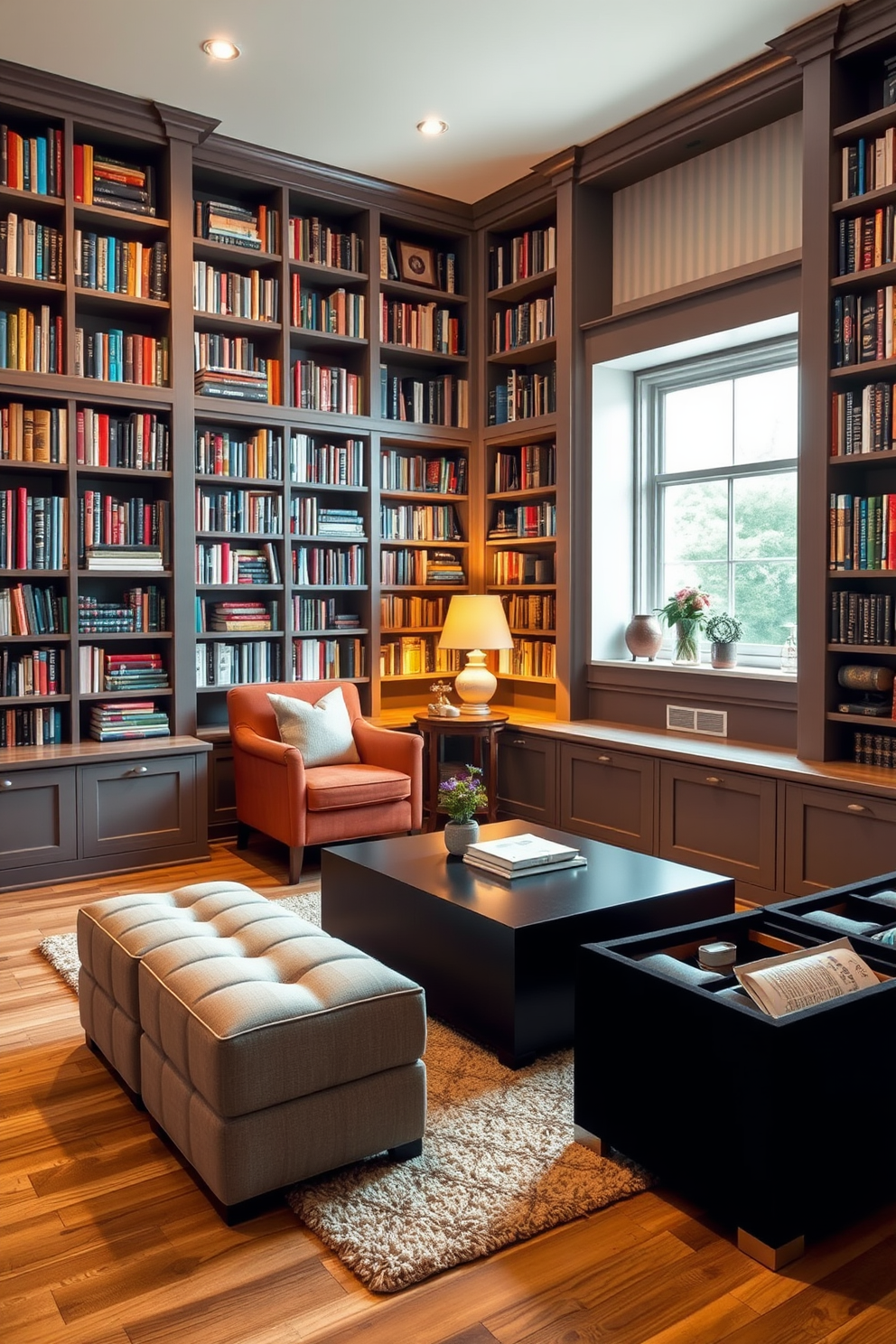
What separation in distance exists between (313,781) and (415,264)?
3.19m

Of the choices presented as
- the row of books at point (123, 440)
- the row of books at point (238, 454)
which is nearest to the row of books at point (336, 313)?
the row of books at point (238, 454)

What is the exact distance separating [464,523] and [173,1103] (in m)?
4.55

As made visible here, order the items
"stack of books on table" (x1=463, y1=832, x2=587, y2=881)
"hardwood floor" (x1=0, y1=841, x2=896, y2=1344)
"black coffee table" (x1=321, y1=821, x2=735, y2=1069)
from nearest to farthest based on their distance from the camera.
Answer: "hardwood floor" (x1=0, y1=841, x2=896, y2=1344), "black coffee table" (x1=321, y1=821, x2=735, y2=1069), "stack of books on table" (x1=463, y1=832, x2=587, y2=881)

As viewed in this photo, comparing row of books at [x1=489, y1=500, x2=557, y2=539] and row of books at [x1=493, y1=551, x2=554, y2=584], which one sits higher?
row of books at [x1=489, y1=500, x2=557, y2=539]

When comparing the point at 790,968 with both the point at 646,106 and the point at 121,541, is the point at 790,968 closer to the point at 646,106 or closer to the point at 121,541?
the point at 121,541

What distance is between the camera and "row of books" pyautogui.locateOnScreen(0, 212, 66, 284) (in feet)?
15.4

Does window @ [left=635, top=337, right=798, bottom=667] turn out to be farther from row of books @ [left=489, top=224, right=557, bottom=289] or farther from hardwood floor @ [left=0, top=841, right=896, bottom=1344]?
hardwood floor @ [left=0, top=841, right=896, bottom=1344]

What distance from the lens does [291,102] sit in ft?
15.6

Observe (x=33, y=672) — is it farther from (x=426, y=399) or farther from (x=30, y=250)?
(x=426, y=399)

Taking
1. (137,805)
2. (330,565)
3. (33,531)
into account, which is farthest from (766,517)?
(33,531)

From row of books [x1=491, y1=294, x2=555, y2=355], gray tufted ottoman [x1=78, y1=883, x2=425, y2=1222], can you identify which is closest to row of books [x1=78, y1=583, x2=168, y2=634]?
row of books [x1=491, y1=294, x2=555, y2=355]

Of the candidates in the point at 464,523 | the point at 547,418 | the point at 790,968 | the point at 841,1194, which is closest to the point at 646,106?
the point at 547,418

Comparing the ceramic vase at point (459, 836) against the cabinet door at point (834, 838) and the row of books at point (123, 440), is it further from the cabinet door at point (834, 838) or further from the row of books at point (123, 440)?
the row of books at point (123, 440)

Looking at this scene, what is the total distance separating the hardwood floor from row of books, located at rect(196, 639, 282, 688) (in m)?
→ 3.17
